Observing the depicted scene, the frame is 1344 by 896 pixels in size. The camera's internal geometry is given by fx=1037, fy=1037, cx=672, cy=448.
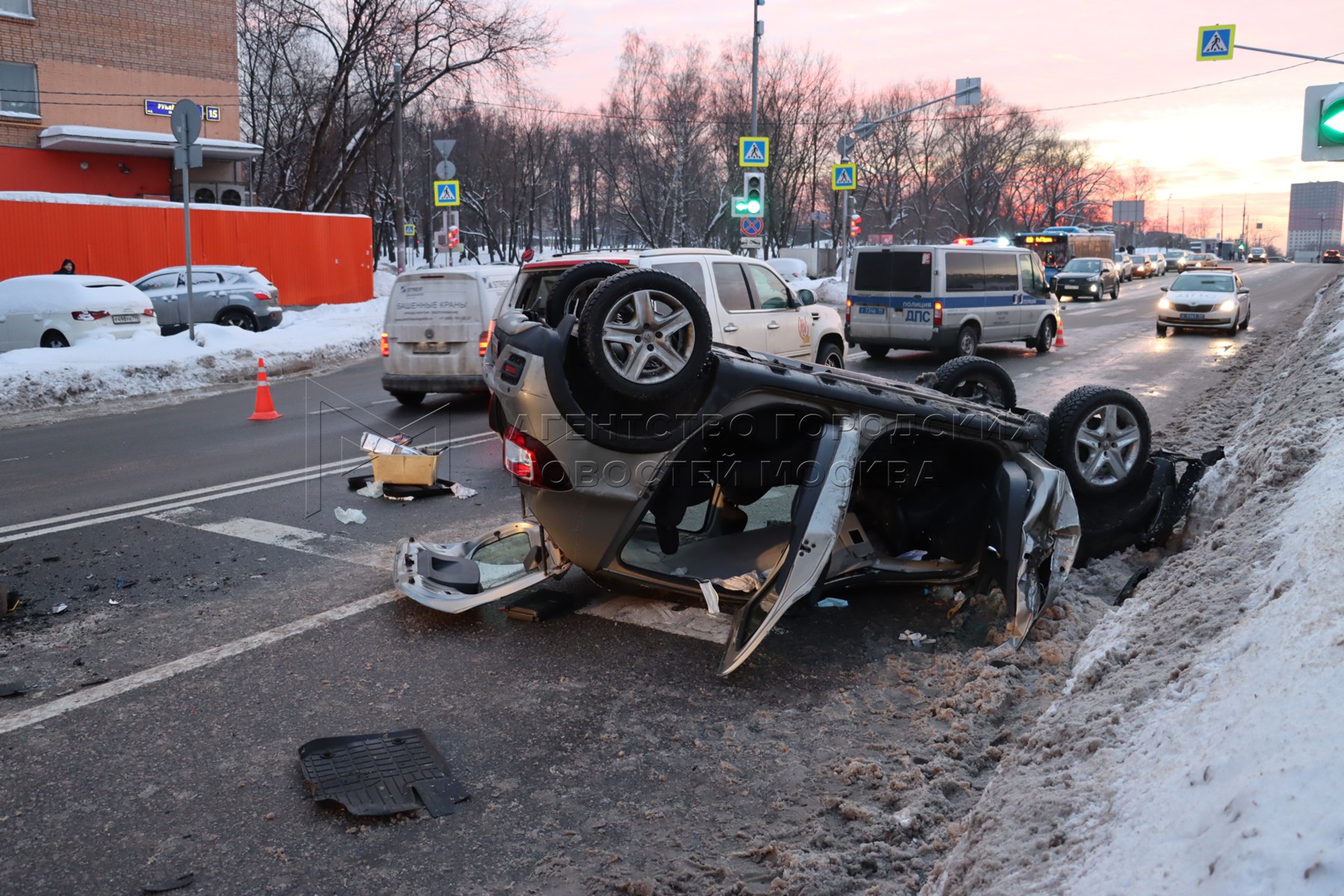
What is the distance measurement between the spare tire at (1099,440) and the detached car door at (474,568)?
9.50 ft

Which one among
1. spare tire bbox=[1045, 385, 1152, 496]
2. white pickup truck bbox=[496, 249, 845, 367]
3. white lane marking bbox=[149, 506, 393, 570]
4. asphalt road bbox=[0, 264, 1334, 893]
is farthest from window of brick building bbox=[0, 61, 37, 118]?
spare tire bbox=[1045, 385, 1152, 496]

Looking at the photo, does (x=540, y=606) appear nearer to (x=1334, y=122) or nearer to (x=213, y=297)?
(x=1334, y=122)

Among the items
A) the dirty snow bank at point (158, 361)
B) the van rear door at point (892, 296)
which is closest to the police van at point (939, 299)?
the van rear door at point (892, 296)

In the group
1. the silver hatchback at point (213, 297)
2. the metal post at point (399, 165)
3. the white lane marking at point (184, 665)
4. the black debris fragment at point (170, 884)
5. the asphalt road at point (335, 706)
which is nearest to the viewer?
the black debris fragment at point (170, 884)

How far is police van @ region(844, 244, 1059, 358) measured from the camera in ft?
58.8

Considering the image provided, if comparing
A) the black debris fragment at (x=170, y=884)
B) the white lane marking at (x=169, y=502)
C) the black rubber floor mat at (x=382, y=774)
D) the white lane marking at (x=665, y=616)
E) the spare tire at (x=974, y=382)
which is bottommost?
the black debris fragment at (x=170, y=884)

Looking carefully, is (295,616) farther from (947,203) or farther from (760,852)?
(947,203)

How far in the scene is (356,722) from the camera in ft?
13.7

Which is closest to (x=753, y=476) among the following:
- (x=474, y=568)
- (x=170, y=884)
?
(x=474, y=568)

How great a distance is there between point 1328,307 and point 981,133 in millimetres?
59889

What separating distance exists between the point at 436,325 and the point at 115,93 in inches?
1176

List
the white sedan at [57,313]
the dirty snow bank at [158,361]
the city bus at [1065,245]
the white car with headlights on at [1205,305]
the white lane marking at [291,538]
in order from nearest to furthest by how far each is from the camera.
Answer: the white lane marking at [291,538]
the dirty snow bank at [158,361]
the white sedan at [57,313]
the white car with headlights on at [1205,305]
the city bus at [1065,245]

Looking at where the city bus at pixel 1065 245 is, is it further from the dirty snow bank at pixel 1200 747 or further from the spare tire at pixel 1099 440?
the dirty snow bank at pixel 1200 747

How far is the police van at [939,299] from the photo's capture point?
58.8 feet
